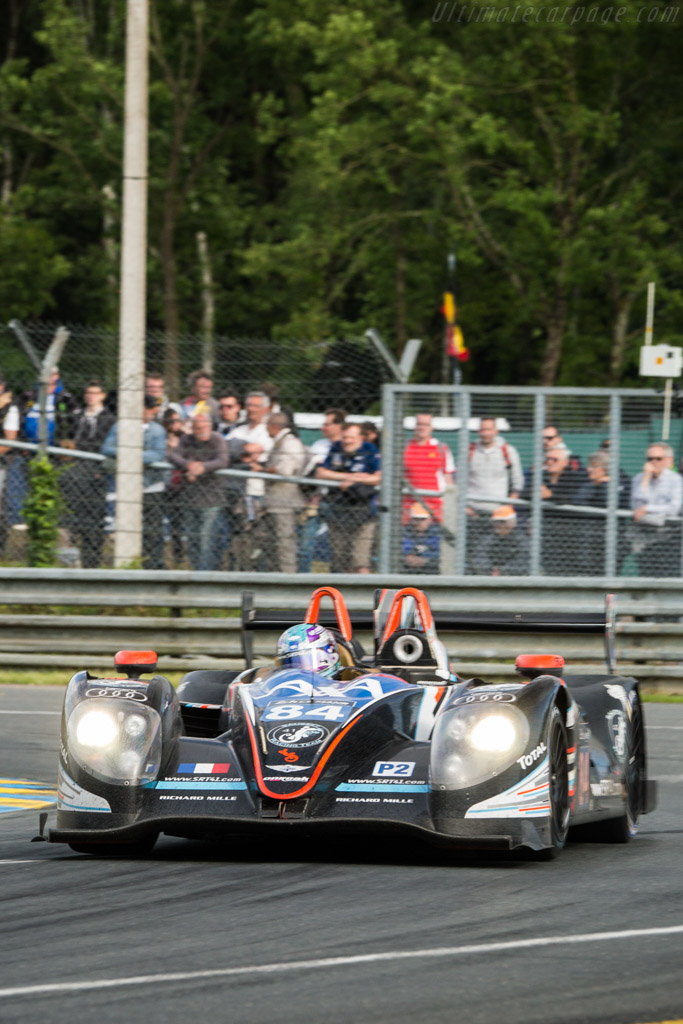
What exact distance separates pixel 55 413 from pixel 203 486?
1.28m

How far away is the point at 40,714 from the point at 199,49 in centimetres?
2516

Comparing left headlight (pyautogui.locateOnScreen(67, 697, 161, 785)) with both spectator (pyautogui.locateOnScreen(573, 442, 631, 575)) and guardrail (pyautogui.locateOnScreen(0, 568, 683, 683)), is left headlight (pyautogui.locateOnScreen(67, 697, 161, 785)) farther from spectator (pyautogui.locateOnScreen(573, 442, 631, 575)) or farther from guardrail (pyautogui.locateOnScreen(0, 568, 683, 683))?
spectator (pyautogui.locateOnScreen(573, 442, 631, 575))

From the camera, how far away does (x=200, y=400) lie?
13062 millimetres

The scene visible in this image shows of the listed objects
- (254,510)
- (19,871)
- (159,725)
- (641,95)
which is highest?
(641,95)

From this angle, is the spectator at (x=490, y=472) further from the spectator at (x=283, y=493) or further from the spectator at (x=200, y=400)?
the spectator at (x=200, y=400)

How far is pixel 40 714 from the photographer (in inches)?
440

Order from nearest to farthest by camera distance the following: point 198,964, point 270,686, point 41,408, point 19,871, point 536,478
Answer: point 198,964 < point 19,871 < point 270,686 < point 536,478 < point 41,408

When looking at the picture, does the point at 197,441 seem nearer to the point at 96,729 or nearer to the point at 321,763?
the point at 96,729

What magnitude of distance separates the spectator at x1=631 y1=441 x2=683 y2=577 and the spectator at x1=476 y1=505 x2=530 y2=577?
79 cm

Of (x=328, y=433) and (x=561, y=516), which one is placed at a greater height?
(x=328, y=433)

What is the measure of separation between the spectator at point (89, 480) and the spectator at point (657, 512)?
3.93 m

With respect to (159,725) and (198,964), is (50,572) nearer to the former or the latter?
(159,725)

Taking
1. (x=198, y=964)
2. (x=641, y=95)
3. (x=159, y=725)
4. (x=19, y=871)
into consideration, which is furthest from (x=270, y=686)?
(x=641, y=95)

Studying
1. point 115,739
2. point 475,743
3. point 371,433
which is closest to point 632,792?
point 475,743
